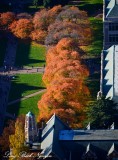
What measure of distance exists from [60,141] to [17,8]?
79.7 metres

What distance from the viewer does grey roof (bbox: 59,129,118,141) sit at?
90250mm

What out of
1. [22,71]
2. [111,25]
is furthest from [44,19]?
[111,25]

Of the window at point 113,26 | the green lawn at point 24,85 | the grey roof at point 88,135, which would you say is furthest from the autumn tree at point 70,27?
the grey roof at point 88,135

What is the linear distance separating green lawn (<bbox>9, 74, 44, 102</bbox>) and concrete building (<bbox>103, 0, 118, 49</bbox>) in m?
19.8

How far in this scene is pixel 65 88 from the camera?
107875mm

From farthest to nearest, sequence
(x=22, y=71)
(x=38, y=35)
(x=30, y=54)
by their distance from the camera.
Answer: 1. (x=38, y=35)
2. (x=30, y=54)
3. (x=22, y=71)

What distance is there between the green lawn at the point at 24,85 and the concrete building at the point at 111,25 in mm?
19780

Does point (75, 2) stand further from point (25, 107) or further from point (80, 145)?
point (80, 145)

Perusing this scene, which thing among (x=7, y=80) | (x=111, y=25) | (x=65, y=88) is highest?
(x=111, y=25)

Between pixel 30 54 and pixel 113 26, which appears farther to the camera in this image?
pixel 30 54

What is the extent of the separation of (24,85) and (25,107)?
9.81 metres

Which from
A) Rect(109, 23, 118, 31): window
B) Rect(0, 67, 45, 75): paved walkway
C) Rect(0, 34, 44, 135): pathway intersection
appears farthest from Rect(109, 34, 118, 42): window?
Rect(0, 34, 44, 135): pathway intersection

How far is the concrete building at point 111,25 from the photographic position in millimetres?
133000

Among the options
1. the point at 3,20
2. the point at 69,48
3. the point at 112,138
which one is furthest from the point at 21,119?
the point at 3,20
